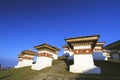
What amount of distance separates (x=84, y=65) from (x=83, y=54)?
1.48 meters

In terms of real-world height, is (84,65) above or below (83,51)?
below

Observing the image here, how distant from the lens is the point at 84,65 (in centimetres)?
1470

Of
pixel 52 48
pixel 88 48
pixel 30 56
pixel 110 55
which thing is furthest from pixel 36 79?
pixel 110 55

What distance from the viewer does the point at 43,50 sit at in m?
21.1

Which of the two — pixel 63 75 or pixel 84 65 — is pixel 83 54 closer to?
pixel 84 65

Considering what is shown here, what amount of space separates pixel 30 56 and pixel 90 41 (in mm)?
20752

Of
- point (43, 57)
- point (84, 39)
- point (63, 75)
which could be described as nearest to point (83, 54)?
point (84, 39)

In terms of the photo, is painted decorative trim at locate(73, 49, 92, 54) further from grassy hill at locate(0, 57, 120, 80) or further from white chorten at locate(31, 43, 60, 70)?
white chorten at locate(31, 43, 60, 70)

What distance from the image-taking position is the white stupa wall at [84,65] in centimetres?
1396

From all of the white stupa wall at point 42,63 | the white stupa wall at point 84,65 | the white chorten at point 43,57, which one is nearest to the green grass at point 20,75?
the white stupa wall at point 42,63

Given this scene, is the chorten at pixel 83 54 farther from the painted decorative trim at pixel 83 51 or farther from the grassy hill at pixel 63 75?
the grassy hill at pixel 63 75

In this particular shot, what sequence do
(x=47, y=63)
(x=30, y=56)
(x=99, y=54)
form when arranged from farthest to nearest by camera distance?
(x=30, y=56), (x=99, y=54), (x=47, y=63)

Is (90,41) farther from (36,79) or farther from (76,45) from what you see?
(36,79)

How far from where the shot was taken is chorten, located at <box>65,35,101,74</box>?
14379 mm
